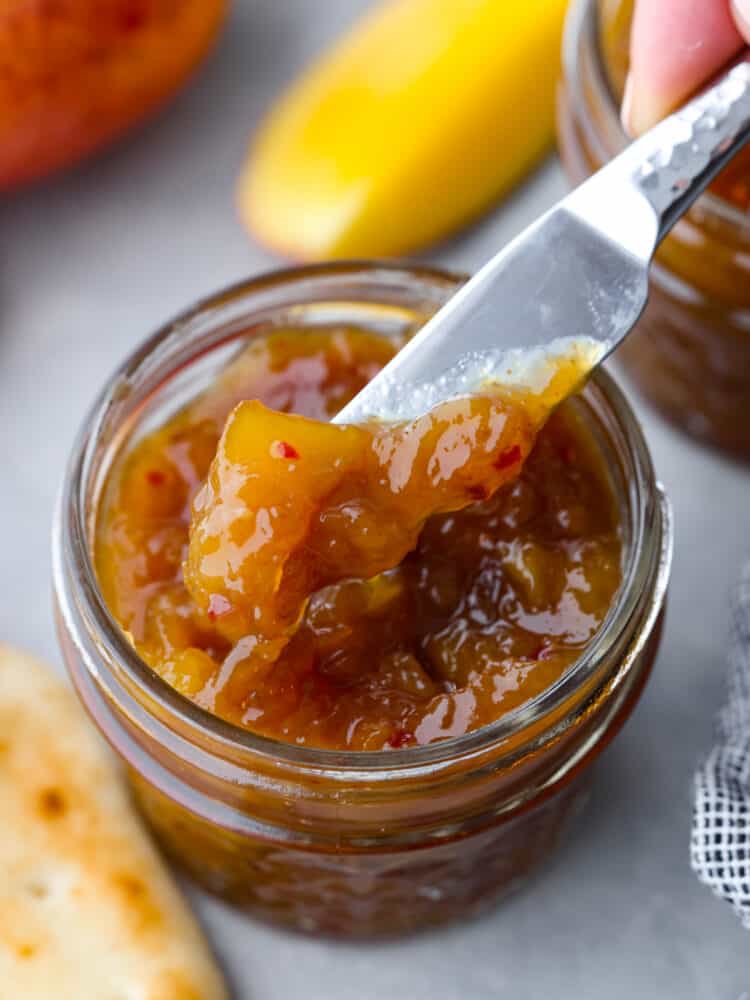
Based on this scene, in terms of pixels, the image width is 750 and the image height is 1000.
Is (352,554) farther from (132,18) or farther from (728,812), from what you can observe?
(132,18)

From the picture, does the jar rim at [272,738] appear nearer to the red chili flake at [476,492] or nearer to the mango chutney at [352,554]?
the mango chutney at [352,554]

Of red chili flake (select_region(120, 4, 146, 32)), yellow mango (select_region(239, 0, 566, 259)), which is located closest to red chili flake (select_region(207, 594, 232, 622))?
yellow mango (select_region(239, 0, 566, 259))

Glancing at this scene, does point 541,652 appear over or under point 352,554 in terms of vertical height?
under

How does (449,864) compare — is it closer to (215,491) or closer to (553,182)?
(215,491)

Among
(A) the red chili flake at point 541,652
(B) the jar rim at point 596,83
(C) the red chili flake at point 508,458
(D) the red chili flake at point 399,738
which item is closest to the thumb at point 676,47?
(B) the jar rim at point 596,83

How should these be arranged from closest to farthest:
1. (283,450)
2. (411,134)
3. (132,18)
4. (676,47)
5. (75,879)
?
1. (283,450)
2. (676,47)
3. (75,879)
4. (132,18)
5. (411,134)

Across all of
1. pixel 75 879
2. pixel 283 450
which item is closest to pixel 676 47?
pixel 283 450

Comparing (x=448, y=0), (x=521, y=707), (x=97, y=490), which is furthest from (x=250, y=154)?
(x=521, y=707)
